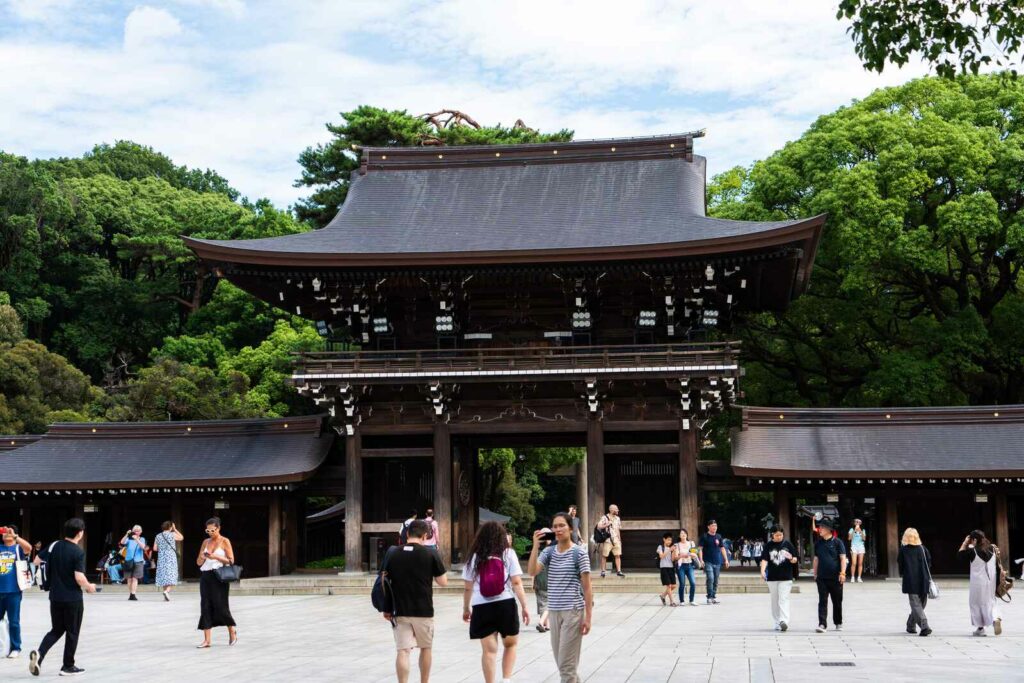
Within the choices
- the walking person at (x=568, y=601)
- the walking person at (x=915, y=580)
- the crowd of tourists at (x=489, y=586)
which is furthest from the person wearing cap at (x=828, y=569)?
the walking person at (x=568, y=601)

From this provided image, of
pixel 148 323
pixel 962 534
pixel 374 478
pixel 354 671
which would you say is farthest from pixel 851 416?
pixel 148 323

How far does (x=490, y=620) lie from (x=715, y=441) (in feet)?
110

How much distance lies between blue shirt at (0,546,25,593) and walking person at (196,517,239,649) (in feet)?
7.70

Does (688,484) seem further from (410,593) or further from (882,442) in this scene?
(410,593)

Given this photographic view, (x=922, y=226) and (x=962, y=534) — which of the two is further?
(x=922, y=226)

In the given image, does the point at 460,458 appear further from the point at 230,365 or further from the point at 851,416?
the point at 230,365

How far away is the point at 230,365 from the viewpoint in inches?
1994

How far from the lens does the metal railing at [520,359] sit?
97.3 ft

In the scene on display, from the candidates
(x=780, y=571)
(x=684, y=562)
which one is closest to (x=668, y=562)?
(x=684, y=562)

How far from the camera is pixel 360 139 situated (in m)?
54.2

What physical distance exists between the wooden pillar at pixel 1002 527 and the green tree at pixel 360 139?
30242mm

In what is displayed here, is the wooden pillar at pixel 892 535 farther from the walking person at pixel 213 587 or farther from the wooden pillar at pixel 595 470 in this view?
the walking person at pixel 213 587

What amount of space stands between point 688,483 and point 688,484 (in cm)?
3

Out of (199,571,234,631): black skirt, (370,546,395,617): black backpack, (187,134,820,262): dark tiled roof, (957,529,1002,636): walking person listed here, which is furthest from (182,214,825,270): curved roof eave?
(370,546,395,617): black backpack
